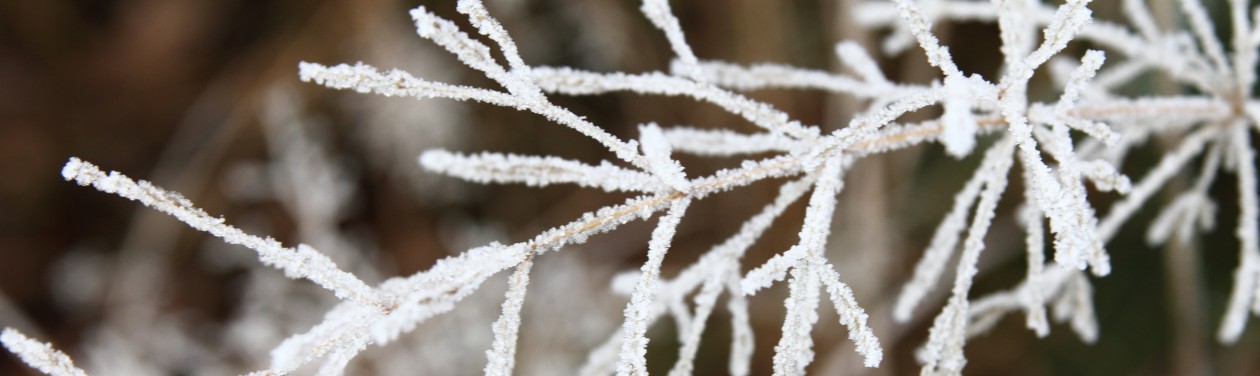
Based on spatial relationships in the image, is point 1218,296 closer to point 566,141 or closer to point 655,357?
point 655,357

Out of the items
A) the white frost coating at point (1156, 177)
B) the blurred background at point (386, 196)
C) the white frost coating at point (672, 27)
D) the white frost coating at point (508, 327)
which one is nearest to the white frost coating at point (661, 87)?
the white frost coating at point (672, 27)

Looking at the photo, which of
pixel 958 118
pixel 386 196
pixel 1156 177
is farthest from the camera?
pixel 386 196

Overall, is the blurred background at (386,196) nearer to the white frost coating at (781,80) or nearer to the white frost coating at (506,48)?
the white frost coating at (781,80)

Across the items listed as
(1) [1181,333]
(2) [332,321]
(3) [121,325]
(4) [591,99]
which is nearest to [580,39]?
(4) [591,99]

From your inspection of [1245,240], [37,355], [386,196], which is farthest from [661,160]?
[386,196]

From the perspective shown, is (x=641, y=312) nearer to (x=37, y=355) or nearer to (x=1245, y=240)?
(x=37, y=355)

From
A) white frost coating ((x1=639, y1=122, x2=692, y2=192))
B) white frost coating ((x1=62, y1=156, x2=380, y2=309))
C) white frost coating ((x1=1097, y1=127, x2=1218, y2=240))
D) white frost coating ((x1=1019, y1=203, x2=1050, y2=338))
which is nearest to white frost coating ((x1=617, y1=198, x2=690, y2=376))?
white frost coating ((x1=639, y1=122, x2=692, y2=192))
